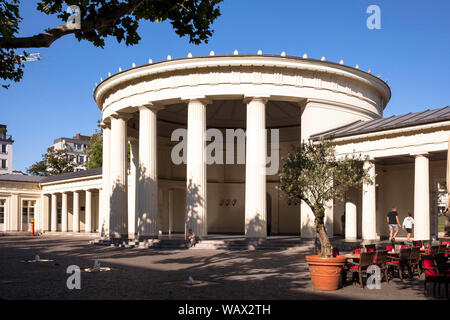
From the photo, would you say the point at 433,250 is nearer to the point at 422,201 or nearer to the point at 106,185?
the point at 422,201

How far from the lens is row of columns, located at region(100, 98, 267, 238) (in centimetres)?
2788

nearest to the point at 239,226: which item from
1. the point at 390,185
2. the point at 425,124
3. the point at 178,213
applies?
the point at 178,213

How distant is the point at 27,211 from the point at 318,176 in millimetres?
50942

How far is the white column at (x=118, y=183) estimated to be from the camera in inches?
1331

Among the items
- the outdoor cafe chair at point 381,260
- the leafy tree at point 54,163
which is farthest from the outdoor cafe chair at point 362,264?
the leafy tree at point 54,163

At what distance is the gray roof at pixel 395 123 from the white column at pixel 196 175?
6.90 m

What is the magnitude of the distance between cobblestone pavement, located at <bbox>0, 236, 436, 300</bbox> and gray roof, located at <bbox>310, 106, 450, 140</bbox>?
7750 millimetres

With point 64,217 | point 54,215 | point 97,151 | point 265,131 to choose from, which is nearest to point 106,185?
point 265,131

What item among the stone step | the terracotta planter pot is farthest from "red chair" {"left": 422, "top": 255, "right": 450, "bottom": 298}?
the stone step

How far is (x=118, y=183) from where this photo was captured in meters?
33.9

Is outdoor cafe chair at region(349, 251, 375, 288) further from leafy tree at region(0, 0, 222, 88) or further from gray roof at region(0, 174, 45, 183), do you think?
gray roof at region(0, 174, 45, 183)

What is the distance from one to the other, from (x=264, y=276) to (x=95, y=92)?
25.0 metres

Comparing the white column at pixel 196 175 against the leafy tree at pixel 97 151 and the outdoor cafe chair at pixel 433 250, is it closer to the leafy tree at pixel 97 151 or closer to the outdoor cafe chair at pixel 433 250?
the outdoor cafe chair at pixel 433 250

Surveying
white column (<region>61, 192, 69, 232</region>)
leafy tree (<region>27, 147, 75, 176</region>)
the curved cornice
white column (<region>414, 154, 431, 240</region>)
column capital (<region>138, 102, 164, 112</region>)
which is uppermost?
the curved cornice
